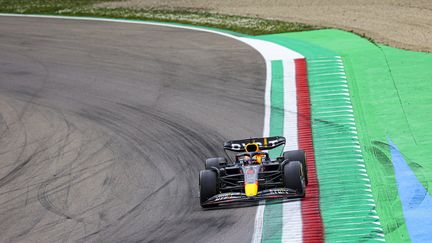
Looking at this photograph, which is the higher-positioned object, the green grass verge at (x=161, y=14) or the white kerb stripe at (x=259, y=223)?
the white kerb stripe at (x=259, y=223)

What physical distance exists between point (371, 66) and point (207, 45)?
6.62 metres

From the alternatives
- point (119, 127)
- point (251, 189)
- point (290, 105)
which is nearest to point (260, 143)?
point (251, 189)

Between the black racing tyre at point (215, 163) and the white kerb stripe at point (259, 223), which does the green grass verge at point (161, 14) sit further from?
the white kerb stripe at point (259, 223)

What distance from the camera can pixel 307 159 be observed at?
16.7m

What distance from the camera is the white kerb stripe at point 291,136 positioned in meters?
12.9

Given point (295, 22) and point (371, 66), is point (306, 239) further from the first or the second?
point (295, 22)

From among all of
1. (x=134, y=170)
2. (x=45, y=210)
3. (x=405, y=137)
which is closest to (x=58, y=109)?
(x=134, y=170)

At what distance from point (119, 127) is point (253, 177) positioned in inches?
270

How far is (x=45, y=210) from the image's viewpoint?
49.3 ft

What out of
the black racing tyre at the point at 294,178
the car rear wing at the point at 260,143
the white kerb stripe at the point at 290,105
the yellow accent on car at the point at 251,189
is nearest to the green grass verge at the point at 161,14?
the white kerb stripe at the point at 290,105

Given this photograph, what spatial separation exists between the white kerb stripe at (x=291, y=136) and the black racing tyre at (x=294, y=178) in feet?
1.01

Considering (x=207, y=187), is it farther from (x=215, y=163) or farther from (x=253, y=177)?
(x=215, y=163)

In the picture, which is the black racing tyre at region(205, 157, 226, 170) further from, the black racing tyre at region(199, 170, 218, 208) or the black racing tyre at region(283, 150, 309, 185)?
the black racing tyre at region(283, 150, 309, 185)

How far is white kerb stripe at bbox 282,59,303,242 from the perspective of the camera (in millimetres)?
12914
